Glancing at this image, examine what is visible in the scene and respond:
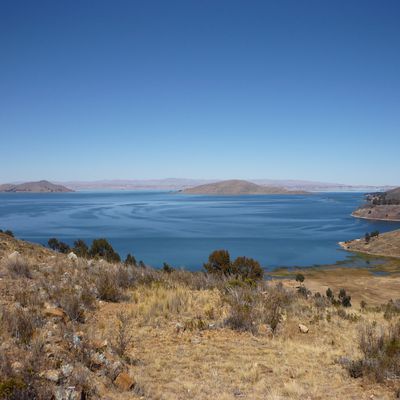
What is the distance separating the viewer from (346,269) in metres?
50.0

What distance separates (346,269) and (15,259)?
48.3 meters

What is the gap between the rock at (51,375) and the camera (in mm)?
4152

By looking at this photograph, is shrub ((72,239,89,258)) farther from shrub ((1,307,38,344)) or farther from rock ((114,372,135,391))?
rock ((114,372,135,391))

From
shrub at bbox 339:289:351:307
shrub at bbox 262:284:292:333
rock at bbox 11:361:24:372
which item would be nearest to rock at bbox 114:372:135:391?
rock at bbox 11:361:24:372

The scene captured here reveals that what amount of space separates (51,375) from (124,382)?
96 cm

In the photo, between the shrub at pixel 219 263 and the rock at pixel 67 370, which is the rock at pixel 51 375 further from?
the shrub at pixel 219 263

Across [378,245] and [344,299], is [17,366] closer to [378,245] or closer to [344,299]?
[344,299]

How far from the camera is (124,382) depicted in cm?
469

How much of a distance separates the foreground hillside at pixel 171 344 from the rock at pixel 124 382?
0.5 inches

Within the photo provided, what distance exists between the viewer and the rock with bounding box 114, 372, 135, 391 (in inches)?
183

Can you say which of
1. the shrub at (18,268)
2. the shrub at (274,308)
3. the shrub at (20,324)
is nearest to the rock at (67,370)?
the shrub at (20,324)

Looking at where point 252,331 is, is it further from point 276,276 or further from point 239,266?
point 276,276

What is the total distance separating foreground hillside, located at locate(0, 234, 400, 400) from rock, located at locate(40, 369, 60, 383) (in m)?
0.01

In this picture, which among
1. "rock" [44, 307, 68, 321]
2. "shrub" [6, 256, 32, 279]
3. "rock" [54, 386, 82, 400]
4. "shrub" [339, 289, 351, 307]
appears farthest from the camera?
"shrub" [339, 289, 351, 307]
